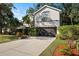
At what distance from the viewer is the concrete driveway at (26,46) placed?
289 inches

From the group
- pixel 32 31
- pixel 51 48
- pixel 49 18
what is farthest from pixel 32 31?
pixel 51 48

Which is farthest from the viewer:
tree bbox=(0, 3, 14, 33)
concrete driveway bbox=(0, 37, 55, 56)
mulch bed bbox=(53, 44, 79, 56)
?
tree bbox=(0, 3, 14, 33)

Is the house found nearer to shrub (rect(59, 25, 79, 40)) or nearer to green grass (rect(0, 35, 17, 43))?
shrub (rect(59, 25, 79, 40))

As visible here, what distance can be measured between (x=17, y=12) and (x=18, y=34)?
1.76ft

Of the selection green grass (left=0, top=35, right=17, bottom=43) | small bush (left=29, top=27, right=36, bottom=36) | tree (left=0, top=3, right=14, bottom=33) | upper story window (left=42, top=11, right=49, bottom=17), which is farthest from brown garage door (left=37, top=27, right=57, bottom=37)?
tree (left=0, top=3, right=14, bottom=33)

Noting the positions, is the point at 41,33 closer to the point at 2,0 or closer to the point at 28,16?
the point at 28,16

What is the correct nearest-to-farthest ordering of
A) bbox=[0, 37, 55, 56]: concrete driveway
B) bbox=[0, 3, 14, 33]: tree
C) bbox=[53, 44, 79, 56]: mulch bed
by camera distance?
bbox=[53, 44, 79, 56]: mulch bed, bbox=[0, 37, 55, 56]: concrete driveway, bbox=[0, 3, 14, 33]: tree

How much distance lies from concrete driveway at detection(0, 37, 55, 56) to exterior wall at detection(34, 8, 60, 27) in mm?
A: 340

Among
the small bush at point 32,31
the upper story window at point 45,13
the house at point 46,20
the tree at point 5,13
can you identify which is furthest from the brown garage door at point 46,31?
the tree at point 5,13

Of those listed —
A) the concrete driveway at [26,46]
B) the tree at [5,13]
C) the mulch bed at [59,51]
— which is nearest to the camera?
the mulch bed at [59,51]

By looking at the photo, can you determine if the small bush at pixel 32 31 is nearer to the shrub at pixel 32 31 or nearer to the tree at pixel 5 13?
the shrub at pixel 32 31

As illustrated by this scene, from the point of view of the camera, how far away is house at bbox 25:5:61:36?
24.5ft

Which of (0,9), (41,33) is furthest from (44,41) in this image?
(0,9)

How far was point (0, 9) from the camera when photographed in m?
7.54
